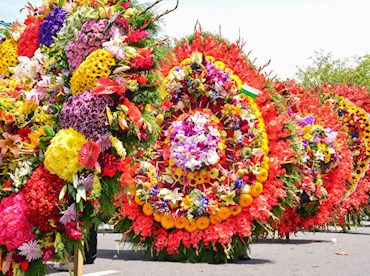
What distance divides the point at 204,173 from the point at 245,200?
0.67 m

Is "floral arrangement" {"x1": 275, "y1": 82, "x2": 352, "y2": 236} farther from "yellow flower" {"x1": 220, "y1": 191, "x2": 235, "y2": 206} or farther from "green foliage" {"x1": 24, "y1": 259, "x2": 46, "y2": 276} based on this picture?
"green foliage" {"x1": 24, "y1": 259, "x2": 46, "y2": 276}

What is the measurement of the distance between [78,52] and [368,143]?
10499 mm

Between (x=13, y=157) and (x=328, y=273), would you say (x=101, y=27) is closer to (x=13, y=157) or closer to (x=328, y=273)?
(x=13, y=157)

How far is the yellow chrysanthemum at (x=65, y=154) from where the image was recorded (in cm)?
514

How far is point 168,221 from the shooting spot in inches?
356

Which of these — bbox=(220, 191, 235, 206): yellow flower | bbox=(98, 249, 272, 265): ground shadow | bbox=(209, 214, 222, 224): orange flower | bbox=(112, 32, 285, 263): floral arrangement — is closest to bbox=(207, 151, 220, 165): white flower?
bbox=(112, 32, 285, 263): floral arrangement

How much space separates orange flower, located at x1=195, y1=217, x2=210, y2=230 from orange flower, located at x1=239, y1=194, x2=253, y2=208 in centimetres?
51

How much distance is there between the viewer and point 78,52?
5.53 metres

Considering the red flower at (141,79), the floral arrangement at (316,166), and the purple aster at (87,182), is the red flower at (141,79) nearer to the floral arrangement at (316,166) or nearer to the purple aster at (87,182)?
the purple aster at (87,182)

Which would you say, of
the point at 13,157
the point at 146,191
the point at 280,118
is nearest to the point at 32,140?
the point at 13,157

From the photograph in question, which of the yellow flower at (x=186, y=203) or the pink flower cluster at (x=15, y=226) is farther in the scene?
the yellow flower at (x=186, y=203)

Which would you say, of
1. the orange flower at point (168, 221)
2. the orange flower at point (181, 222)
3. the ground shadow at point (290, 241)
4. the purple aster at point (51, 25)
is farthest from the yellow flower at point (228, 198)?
the ground shadow at point (290, 241)

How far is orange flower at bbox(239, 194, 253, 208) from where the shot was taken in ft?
Result: 29.0

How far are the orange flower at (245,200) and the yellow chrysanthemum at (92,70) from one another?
403 cm
